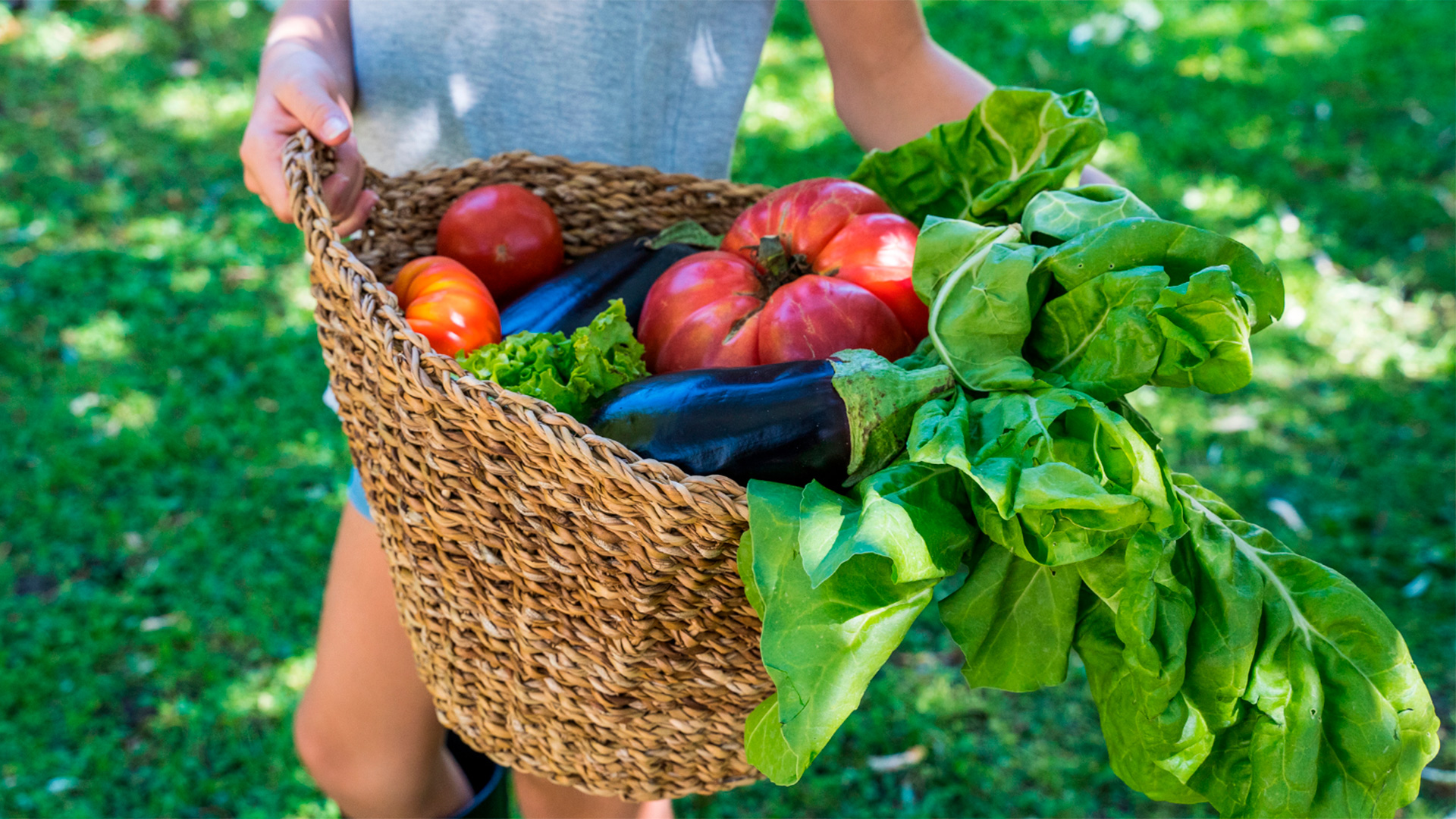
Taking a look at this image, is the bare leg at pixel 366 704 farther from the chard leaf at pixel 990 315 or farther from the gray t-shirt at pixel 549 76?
the chard leaf at pixel 990 315

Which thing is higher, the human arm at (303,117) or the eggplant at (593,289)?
the human arm at (303,117)

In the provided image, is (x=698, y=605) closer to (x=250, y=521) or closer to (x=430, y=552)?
(x=430, y=552)

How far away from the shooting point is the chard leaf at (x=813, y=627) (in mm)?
1065

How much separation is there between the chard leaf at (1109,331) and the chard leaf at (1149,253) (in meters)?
0.02

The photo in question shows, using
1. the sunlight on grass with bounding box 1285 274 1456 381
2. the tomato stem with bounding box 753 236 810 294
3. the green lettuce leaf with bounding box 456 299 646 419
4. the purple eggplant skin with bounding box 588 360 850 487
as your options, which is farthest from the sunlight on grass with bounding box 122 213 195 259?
the sunlight on grass with bounding box 1285 274 1456 381

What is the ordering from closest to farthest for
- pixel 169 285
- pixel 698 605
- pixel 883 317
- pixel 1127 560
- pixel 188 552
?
pixel 1127 560, pixel 698 605, pixel 883 317, pixel 188 552, pixel 169 285

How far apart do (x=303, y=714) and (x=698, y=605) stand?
3.86ft

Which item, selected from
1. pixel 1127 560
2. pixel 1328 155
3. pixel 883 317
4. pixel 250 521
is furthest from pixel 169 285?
pixel 1328 155

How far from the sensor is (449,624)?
1472mm

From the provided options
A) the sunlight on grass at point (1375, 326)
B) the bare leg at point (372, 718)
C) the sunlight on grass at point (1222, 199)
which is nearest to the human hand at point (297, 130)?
the bare leg at point (372, 718)

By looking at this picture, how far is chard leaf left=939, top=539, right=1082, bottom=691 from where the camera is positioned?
3.88ft

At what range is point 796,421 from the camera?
1215 mm

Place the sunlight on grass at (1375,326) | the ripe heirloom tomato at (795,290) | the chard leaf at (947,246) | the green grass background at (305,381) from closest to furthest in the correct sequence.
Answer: the chard leaf at (947,246) < the ripe heirloom tomato at (795,290) < the green grass background at (305,381) < the sunlight on grass at (1375,326)

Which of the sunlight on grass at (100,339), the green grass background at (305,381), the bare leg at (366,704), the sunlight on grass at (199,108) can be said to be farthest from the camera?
the sunlight on grass at (199,108)
